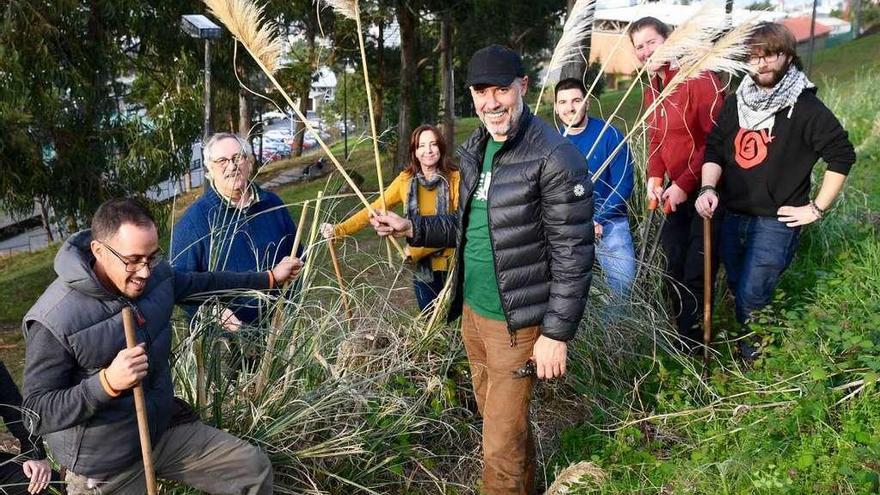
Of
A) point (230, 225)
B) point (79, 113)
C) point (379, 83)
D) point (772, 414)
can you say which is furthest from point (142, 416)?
point (379, 83)

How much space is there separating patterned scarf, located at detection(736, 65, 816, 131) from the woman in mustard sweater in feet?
4.63

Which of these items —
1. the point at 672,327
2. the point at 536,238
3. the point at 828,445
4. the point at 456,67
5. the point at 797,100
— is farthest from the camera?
the point at 456,67

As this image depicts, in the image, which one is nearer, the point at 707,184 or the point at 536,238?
the point at 536,238

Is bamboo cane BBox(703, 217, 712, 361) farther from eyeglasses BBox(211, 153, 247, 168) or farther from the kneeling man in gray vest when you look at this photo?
the kneeling man in gray vest

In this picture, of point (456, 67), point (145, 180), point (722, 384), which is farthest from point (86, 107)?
point (456, 67)

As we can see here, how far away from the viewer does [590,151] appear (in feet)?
12.7

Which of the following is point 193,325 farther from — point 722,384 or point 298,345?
point 722,384

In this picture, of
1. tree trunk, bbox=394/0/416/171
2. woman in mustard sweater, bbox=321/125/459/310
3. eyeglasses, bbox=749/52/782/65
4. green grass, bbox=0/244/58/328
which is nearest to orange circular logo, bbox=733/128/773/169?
eyeglasses, bbox=749/52/782/65

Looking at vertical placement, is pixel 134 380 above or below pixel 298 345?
above

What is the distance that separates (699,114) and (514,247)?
1.88m

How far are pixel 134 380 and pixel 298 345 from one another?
1129mm

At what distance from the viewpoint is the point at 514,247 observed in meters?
2.63

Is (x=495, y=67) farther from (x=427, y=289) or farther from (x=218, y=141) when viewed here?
(x=427, y=289)

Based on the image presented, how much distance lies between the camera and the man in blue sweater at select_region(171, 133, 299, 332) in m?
3.37
